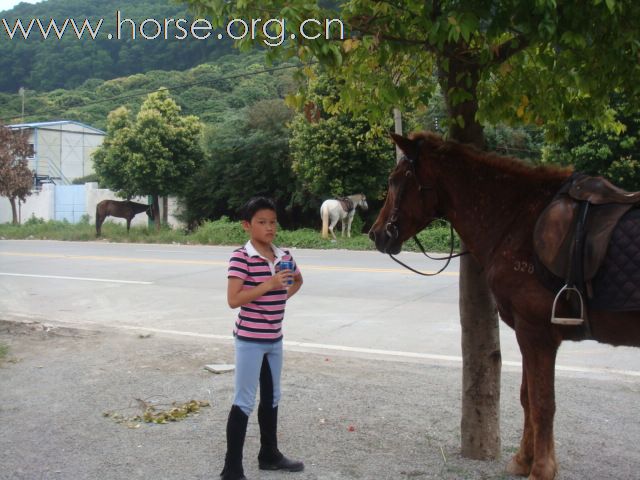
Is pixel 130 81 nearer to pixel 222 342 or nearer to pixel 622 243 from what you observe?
pixel 222 342

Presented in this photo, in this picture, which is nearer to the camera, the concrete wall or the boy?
the boy

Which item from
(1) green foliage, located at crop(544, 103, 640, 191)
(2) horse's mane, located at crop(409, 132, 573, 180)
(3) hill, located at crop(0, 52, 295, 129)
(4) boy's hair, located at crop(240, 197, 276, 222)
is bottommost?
(4) boy's hair, located at crop(240, 197, 276, 222)

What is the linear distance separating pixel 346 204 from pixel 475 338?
19360 mm

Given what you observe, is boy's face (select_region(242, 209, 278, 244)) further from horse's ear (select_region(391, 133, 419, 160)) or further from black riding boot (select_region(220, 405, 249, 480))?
black riding boot (select_region(220, 405, 249, 480))

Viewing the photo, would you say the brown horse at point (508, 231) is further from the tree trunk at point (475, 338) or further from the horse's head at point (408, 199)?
the tree trunk at point (475, 338)

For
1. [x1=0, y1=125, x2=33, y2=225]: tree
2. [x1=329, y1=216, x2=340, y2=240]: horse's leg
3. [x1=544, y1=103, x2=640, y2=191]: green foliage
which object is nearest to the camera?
[x1=544, y1=103, x2=640, y2=191]: green foliage

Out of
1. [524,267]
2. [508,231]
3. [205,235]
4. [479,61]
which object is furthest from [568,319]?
[205,235]

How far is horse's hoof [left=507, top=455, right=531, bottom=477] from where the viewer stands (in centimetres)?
392

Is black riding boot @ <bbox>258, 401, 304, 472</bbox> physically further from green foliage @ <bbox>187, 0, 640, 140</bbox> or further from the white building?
the white building

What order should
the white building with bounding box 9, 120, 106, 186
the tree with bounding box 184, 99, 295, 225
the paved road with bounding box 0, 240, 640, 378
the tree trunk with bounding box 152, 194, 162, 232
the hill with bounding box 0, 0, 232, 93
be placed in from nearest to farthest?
the paved road with bounding box 0, 240, 640, 378, the tree with bounding box 184, 99, 295, 225, the tree trunk with bounding box 152, 194, 162, 232, the hill with bounding box 0, 0, 232, 93, the white building with bounding box 9, 120, 106, 186

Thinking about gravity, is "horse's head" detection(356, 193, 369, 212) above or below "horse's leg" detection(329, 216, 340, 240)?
above

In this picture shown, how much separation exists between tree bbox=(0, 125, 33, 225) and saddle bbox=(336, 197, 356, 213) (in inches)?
865

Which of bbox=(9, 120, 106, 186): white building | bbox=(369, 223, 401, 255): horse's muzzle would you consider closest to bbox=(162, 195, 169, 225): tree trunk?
bbox=(9, 120, 106, 186): white building

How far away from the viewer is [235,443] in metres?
3.82
